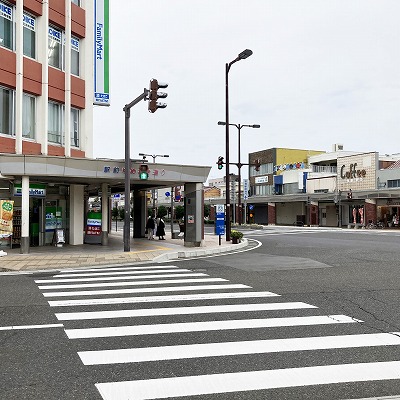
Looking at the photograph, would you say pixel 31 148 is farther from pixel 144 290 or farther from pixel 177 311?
pixel 177 311

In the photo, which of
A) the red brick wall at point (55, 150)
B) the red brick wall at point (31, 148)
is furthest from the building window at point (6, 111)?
the red brick wall at point (55, 150)

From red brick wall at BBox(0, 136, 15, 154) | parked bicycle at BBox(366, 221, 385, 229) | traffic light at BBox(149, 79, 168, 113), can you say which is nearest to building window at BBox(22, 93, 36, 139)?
red brick wall at BBox(0, 136, 15, 154)

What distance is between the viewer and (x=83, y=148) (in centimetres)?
2339

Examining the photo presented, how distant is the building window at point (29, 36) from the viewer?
20906 millimetres

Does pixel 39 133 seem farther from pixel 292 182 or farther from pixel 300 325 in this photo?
pixel 292 182

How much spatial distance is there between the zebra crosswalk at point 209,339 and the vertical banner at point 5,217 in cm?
832

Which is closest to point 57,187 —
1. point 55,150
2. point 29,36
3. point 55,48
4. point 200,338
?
point 55,150

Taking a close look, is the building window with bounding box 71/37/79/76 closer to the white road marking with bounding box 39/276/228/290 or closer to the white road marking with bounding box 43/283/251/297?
the white road marking with bounding box 39/276/228/290

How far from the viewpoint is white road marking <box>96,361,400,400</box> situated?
4.20 metres

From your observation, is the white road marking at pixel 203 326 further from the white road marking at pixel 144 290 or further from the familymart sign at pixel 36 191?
the familymart sign at pixel 36 191

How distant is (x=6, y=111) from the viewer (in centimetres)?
1986

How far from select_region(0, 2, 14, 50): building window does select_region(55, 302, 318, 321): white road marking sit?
54.4ft

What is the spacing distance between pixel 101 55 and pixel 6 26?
18.5 ft

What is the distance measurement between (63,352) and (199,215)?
50.9ft
